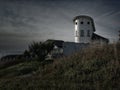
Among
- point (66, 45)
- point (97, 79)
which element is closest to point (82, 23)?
point (66, 45)

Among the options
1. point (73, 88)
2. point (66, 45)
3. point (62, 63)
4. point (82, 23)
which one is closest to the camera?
point (73, 88)

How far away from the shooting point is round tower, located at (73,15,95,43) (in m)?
26.8

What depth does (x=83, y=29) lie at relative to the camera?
2684 centimetres

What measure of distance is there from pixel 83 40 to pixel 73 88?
22.7 m

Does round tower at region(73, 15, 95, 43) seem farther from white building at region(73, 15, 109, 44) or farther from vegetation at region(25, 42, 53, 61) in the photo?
vegetation at region(25, 42, 53, 61)

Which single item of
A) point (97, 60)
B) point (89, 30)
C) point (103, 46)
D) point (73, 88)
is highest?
point (89, 30)

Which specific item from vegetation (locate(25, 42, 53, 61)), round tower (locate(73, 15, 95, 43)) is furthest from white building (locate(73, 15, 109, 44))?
vegetation (locate(25, 42, 53, 61))

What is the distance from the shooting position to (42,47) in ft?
61.8

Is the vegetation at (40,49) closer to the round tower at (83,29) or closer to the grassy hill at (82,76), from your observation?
the round tower at (83,29)

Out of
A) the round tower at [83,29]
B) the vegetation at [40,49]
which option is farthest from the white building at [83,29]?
the vegetation at [40,49]

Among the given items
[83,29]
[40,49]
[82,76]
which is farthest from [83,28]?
[82,76]

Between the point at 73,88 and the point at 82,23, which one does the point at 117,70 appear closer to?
the point at 73,88

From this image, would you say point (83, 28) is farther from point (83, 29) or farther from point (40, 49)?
point (40, 49)

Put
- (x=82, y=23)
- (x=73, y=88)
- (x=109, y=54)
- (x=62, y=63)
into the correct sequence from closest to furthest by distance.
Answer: (x=73, y=88), (x=109, y=54), (x=62, y=63), (x=82, y=23)
